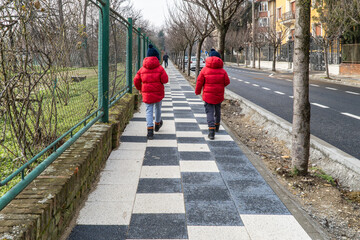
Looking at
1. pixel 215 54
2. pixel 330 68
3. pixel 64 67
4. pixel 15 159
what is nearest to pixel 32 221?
pixel 15 159

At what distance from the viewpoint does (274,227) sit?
3.23m

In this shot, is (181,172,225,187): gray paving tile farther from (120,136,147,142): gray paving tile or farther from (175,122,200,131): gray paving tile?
(175,122,200,131): gray paving tile

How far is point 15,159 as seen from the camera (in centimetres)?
313

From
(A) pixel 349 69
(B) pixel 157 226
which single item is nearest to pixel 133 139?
(B) pixel 157 226

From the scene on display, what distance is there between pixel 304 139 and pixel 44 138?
10.4 ft

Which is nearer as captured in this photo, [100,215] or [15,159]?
[15,159]

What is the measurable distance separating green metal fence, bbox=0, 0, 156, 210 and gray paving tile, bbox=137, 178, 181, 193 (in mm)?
969

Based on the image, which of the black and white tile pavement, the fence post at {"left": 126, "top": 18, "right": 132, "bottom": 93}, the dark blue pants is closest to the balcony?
the fence post at {"left": 126, "top": 18, "right": 132, "bottom": 93}

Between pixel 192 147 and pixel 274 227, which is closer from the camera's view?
pixel 274 227

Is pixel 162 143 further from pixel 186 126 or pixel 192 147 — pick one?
pixel 186 126

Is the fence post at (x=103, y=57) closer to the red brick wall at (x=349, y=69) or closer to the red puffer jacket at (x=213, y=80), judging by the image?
the red puffer jacket at (x=213, y=80)

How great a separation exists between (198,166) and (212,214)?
1.62 m

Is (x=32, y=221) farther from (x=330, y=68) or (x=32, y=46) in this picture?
(x=330, y=68)

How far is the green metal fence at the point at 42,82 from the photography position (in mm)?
2992
